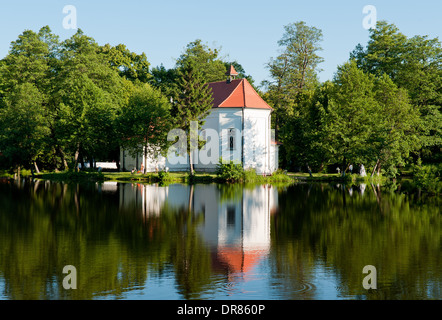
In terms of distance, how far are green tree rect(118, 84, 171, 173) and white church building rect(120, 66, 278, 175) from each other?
3.21 metres

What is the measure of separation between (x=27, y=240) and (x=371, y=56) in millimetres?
55334

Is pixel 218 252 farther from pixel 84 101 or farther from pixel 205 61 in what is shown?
pixel 205 61

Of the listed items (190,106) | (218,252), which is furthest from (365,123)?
(218,252)

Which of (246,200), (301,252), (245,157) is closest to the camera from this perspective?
(301,252)

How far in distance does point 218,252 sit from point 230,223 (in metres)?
5.66

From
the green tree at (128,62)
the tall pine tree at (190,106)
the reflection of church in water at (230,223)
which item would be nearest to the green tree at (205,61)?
the green tree at (128,62)

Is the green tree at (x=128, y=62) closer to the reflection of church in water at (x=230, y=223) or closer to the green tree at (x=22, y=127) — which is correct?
the green tree at (x=22, y=127)

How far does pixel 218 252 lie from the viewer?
43.6ft

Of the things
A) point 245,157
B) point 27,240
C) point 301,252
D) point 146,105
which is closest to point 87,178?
point 146,105

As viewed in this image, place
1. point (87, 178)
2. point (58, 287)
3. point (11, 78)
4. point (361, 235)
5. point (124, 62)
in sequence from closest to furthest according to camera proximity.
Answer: point (58, 287) < point (361, 235) < point (87, 178) < point (11, 78) < point (124, 62)

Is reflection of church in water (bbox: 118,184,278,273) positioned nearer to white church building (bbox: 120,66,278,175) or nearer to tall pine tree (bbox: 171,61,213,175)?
tall pine tree (bbox: 171,61,213,175)

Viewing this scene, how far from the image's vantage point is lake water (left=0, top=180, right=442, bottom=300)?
31.7 ft

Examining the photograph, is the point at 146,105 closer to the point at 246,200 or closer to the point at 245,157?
the point at 245,157

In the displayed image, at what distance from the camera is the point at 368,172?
2172 inches
